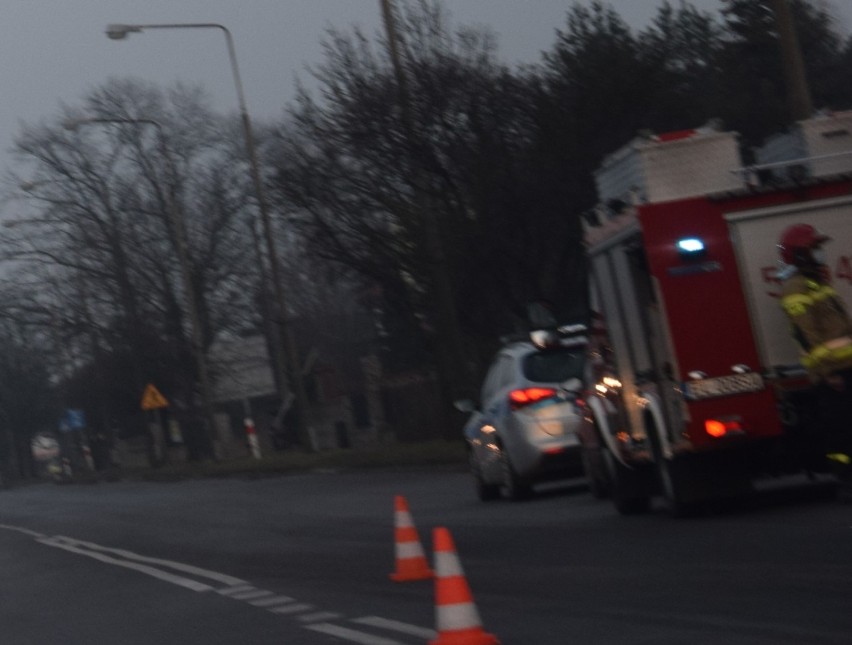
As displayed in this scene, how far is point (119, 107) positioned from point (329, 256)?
3050 centimetres

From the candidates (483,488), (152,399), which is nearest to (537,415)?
(483,488)

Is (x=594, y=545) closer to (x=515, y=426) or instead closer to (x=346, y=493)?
(x=515, y=426)

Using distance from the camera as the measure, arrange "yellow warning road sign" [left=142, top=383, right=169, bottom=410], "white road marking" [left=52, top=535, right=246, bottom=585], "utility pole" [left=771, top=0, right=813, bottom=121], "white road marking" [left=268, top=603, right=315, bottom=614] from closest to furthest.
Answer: "white road marking" [left=268, top=603, right=315, bottom=614] → "white road marking" [left=52, top=535, right=246, bottom=585] → "utility pole" [left=771, top=0, right=813, bottom=121] → "yellow warning road sign" [left=142, top=383, right=169, bottom=410]

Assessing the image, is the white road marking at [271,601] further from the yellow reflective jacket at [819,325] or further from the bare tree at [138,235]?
the bare tree at [138,235]

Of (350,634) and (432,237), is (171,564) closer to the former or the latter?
(350,634)

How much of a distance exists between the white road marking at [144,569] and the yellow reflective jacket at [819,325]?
4.70 meters

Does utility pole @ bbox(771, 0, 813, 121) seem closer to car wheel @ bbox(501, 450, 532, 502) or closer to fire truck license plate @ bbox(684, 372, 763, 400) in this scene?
car wheel @ bbox(501, 450, 532, 502)

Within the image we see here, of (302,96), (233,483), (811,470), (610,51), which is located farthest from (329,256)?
(811,470)

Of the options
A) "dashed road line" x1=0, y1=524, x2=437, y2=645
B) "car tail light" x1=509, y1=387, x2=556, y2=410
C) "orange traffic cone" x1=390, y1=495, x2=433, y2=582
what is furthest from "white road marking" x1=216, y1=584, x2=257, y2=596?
"car tail light" x1=509, y1=387, x2=556, y2=410

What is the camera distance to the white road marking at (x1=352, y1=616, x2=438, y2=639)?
28.6ft

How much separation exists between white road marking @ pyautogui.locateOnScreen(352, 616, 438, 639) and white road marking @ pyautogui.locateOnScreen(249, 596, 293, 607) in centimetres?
142

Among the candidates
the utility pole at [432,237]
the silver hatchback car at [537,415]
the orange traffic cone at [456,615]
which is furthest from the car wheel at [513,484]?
the utility pole at [432,237]

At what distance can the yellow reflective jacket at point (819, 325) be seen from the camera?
10.2 m

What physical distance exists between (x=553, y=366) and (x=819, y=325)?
6647 millimetres
